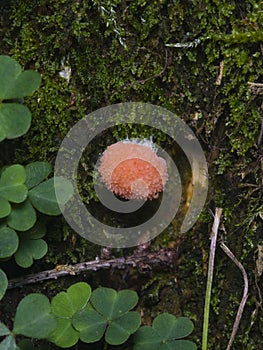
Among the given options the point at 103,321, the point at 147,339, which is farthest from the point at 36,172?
the point at 147,339

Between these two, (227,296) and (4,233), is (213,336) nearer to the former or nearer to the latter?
(227,296)

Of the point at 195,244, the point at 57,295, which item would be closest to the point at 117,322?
the point at 57,295

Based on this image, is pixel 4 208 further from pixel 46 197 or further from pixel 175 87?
pixel 175 87

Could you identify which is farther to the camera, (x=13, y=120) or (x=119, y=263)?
(x=119, y=263)

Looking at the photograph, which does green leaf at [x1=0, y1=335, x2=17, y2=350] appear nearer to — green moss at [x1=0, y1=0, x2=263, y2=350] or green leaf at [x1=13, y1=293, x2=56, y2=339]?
green leaf at [x1=13, y1=293, x2=56, y2=339]

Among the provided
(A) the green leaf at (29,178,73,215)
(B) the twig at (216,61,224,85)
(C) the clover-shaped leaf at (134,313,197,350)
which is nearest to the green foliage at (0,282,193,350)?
(C) the clover-shaped leaf at (134,313,197,350)

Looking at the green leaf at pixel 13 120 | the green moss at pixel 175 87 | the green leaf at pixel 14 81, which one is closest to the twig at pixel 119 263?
the green moss at pixel 175 87
